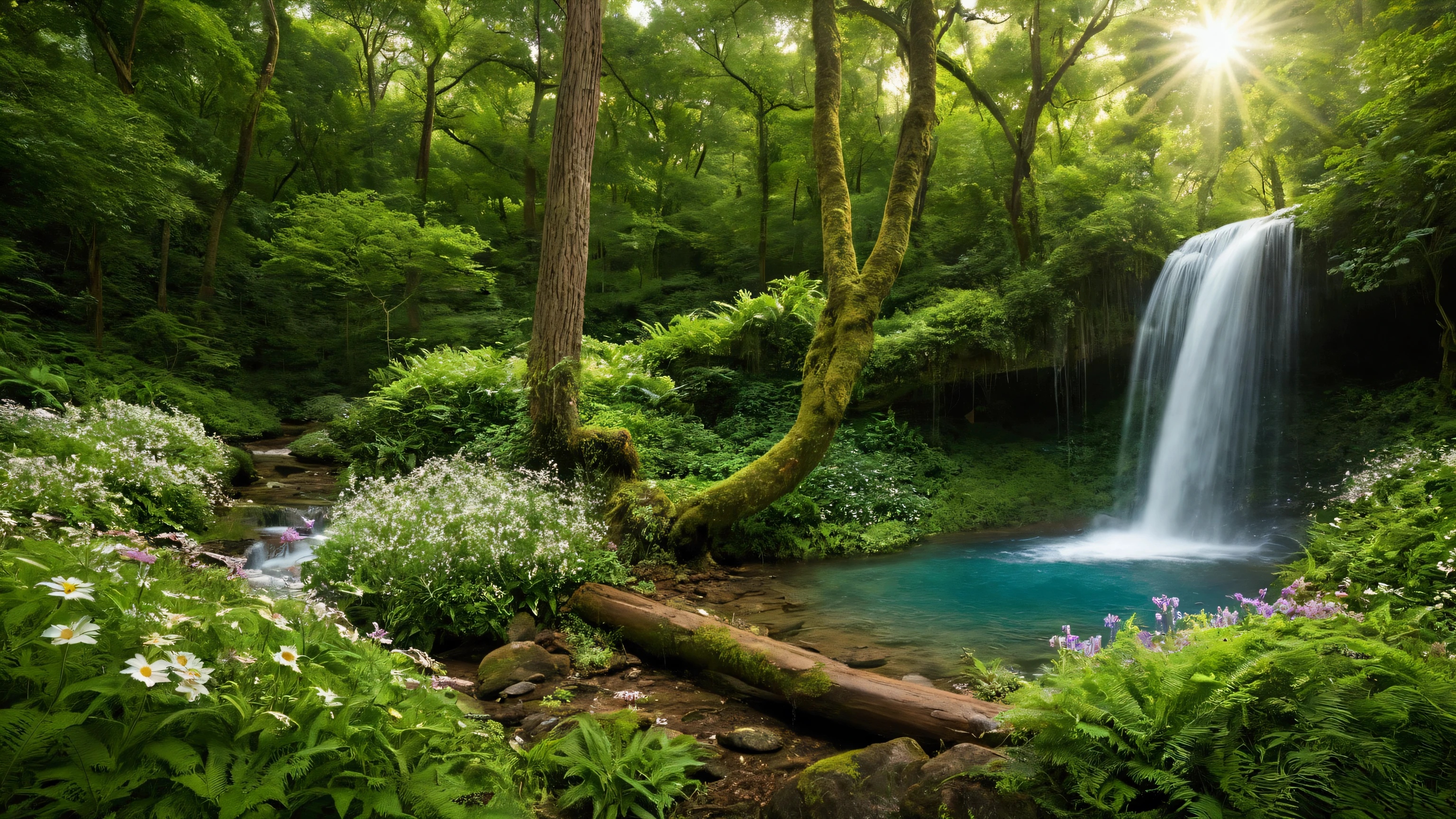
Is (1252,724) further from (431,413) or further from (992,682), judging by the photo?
(431,413)

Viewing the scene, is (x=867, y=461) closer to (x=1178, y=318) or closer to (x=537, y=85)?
(x=1178, y=318)

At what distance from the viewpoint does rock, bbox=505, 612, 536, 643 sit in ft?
14.1

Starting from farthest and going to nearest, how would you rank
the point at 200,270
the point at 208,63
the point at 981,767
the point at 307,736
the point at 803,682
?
the point at 200,270 → the point at 208,63 → the point at 803,682 → the point at 981,767 → the point at 307,736

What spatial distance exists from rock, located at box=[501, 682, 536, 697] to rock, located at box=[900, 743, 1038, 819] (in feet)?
7.65

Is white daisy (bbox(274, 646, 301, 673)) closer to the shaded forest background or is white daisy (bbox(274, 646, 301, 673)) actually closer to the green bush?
the green bush

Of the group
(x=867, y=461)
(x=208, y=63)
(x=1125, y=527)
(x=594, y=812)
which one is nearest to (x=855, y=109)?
(x=867, y=461)

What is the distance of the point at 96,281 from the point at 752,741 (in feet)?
45.4

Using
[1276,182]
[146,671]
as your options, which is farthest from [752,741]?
[1276,182]

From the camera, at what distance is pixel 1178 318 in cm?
1060

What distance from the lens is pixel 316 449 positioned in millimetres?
10711

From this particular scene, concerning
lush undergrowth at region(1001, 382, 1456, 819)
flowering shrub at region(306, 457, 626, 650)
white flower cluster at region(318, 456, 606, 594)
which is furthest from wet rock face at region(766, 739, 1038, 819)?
white flower cluster at region(318, 456, 606, 594)

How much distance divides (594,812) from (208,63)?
1701cm

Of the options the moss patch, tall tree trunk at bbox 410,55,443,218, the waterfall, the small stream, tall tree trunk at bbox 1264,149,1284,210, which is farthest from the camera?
tall tree trunk at bbox 410,55,443,218

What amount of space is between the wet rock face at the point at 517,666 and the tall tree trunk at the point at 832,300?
263 centimetres
